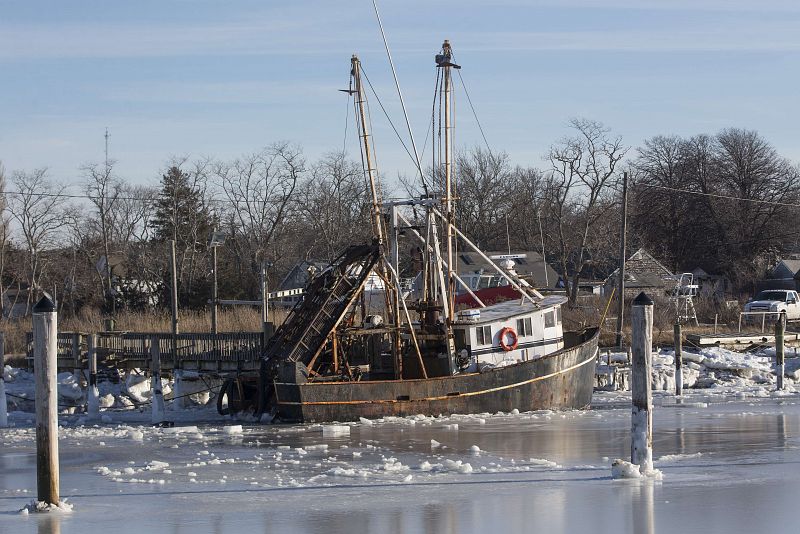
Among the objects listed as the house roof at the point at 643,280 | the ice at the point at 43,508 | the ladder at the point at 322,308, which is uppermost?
the house roof at the point at 643,280

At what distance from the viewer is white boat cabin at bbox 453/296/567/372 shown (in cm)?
3047

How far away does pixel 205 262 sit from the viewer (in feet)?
225

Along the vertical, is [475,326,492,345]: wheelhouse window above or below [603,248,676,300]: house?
below

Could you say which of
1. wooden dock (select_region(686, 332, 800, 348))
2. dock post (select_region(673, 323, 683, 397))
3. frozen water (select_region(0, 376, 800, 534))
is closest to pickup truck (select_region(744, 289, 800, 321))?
wooden dock (select_region(686, 332, 800, 348))

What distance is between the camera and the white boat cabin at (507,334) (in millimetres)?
30469

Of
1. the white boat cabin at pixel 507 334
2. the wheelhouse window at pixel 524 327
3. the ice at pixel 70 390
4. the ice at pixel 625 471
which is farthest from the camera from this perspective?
the ice at pixel 70 390

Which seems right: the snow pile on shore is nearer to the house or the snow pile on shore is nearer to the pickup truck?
the pickup truck

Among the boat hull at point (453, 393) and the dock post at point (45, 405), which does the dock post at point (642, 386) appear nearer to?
the dock post at point (45, 405)

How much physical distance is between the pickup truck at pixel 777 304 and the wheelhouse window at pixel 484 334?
2953 cm

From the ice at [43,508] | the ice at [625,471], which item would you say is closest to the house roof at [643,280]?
the ice at [625,471]

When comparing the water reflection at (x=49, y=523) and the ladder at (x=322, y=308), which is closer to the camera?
the water reflection at (x=49, y=523)

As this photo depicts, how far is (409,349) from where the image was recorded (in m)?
31.0

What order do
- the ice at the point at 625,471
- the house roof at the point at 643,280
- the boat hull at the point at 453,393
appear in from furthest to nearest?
the house roof at the point at 643,280
the boat hull at the point at 453,393
the ice at the point at 625,471

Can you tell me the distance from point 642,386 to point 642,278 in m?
53.5
